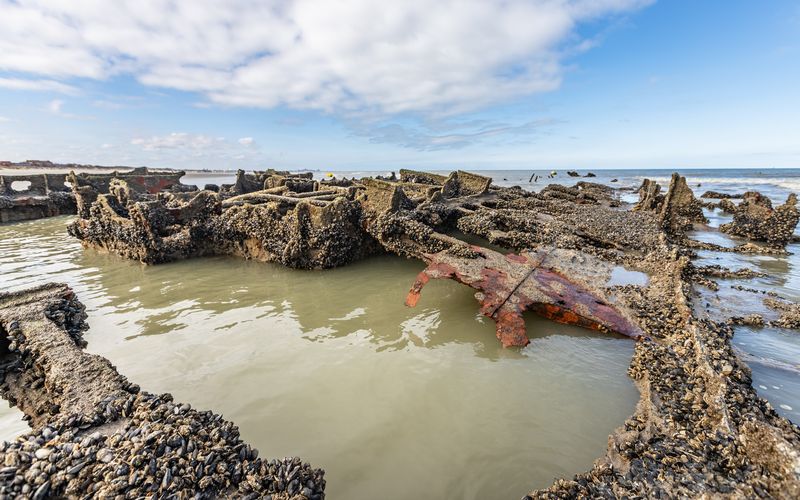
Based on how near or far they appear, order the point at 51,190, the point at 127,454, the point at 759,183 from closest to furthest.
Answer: the point at 127,454
the point at 51,190
the point at 759,183

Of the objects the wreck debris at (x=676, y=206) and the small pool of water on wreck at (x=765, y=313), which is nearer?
the small pool of water on wreck at (x=765, y=313)

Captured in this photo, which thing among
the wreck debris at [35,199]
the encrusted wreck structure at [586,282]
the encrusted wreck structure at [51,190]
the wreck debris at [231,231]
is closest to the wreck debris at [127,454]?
the encrusted wreck structure at [586,282]

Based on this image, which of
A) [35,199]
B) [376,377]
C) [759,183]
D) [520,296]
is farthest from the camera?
[759,183]

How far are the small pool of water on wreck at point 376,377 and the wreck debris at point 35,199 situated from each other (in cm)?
1792

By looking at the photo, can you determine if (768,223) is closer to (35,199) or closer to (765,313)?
(765,313)

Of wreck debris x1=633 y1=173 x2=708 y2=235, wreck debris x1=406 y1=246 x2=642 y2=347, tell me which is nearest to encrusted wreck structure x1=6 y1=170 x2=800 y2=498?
wreck debris x1=406 y1=246 x2=642 y2=347

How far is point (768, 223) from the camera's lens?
13.1m

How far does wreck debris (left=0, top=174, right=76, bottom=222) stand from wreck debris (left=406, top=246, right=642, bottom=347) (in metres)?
23.4

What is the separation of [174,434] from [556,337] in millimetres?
4978

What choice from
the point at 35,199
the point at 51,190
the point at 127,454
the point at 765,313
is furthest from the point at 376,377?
the point at 51,190

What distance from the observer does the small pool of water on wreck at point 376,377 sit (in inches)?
127

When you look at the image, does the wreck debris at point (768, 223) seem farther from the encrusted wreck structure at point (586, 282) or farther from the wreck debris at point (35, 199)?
the wreck debris at point (35, 199)

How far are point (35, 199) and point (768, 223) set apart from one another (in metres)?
35.5

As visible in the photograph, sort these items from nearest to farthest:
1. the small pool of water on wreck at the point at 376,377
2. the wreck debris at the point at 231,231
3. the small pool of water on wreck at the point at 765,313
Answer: the small pool of water on wreck at the point at 376,377, the small pool of water on wreck at the point at 765,313, the wreck debris at the point at 231,231
